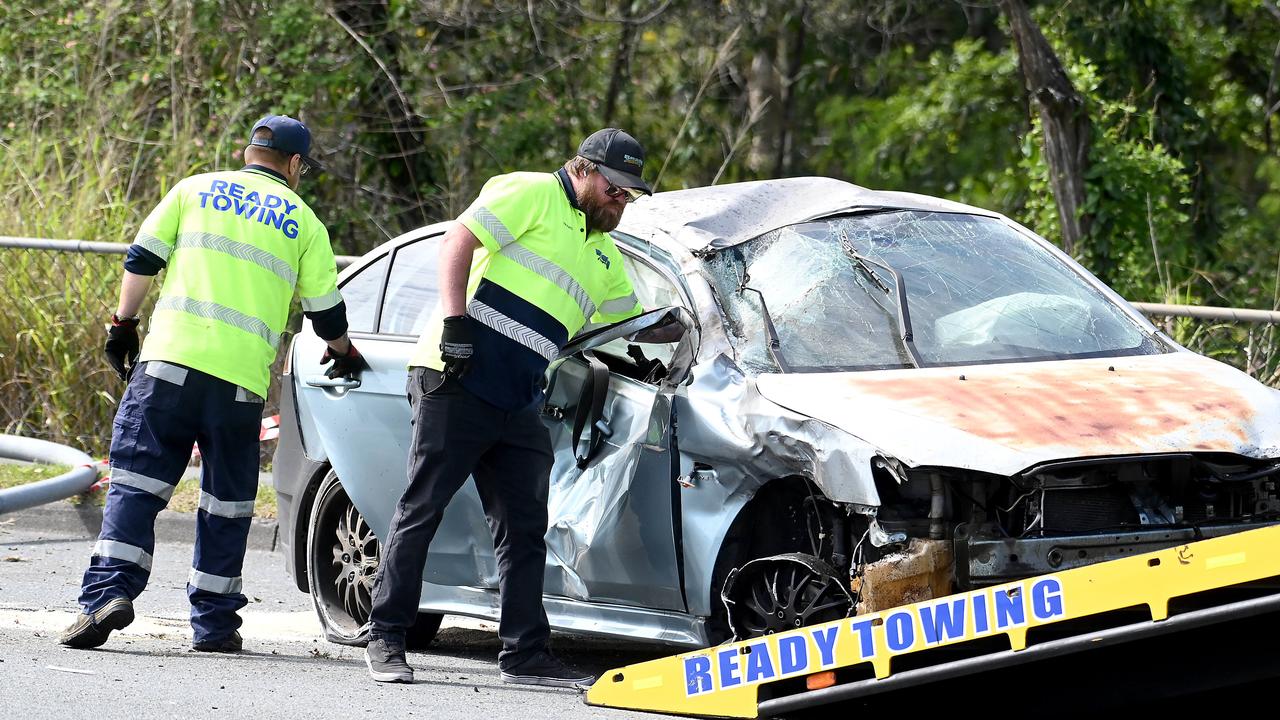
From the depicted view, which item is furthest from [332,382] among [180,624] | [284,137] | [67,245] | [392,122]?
[392,122]

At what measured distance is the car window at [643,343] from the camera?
5426 mm

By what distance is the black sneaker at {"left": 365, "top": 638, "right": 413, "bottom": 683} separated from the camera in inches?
212

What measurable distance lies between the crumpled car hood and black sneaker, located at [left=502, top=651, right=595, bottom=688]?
120 centimetres

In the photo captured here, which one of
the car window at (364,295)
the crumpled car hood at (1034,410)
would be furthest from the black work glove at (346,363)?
the crumpled car hood at (1034,410)

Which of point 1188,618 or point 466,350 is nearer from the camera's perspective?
point 1188,618

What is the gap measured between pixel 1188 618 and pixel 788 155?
56.1ft

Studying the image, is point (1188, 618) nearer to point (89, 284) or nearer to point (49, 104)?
point (89, 284)

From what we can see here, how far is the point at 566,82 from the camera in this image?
1545 cm

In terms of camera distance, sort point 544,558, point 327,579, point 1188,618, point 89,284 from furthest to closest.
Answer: point 89,284 → point 327,579 → point 544,558 → point 1188,618

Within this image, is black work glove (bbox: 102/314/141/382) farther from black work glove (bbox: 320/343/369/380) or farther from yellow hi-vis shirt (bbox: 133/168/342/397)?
black work glove (bbox: 320/343/369/380)

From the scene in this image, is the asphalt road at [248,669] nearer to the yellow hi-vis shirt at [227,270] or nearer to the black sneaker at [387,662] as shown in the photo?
the black sneaker at [387,662]

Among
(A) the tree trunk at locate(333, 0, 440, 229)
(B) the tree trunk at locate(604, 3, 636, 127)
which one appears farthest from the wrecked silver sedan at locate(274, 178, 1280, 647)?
(B) the tree trunk at locate(604, 3, 636, 127)

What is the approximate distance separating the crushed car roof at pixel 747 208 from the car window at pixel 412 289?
0.77m

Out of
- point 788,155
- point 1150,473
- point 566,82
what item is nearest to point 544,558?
point 1150,473
